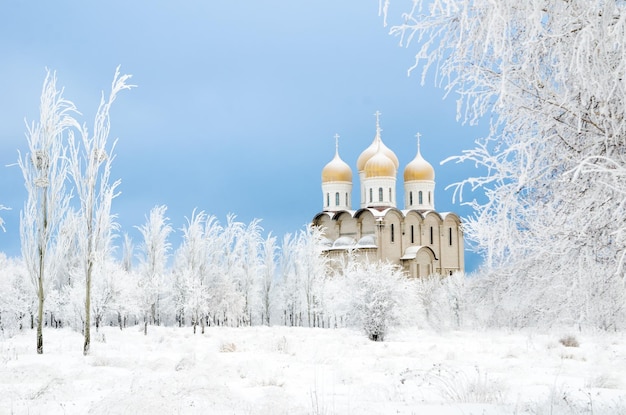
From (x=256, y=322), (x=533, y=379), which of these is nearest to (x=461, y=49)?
(x=533, y=379)

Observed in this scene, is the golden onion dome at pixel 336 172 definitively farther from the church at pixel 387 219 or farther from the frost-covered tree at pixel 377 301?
the frost-covered tree at pixel 377 301

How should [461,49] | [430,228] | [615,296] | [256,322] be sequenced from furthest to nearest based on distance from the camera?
1. [430,228]
2. [256,322]
3. [615,296]
4. [461,49]

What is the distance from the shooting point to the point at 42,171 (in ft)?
56.1

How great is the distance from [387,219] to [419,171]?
8.51 meters

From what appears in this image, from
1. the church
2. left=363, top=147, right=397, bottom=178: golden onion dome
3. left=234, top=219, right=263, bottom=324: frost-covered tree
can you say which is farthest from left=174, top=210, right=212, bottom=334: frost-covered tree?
left=363, top=147, right=397, bottom=178: golden onion dome

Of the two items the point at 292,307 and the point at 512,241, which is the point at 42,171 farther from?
the point at 292,307

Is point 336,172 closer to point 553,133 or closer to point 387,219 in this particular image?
point 387,219

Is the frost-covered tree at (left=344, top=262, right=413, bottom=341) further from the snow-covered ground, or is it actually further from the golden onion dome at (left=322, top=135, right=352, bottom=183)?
the golden onion dome at (left=322, top=135, right=352, bottom=183)

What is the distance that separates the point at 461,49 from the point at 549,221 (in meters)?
2.10

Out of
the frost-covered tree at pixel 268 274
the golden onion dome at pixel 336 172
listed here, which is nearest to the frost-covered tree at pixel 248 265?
the frost-covered tree at pixel 268 274

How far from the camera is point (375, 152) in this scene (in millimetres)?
65688

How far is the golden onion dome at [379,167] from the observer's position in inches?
2414

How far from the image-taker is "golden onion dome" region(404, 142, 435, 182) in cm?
6412

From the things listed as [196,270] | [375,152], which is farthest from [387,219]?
[196,270]
